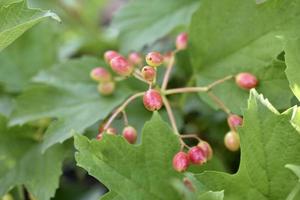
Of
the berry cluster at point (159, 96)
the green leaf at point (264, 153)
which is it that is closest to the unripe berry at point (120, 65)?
the berry cluster at point (159, 96)

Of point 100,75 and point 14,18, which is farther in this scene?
point 100,75

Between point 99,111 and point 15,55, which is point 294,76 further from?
point 15,55

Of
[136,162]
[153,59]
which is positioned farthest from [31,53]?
[136,162]

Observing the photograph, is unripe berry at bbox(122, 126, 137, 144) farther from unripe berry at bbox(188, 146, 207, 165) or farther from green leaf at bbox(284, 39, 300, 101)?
green leaf at bbox(284, 39, 300, 101)

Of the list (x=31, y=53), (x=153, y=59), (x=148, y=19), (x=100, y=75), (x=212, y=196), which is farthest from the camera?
(x=31, y=53)

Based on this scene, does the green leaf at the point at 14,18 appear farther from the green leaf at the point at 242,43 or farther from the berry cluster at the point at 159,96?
the green leaf at the point at 242,43

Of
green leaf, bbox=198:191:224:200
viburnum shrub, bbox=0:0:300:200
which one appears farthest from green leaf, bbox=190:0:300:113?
green leaf, bbox=198:191:224:200

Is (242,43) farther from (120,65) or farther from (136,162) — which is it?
(136,162)
